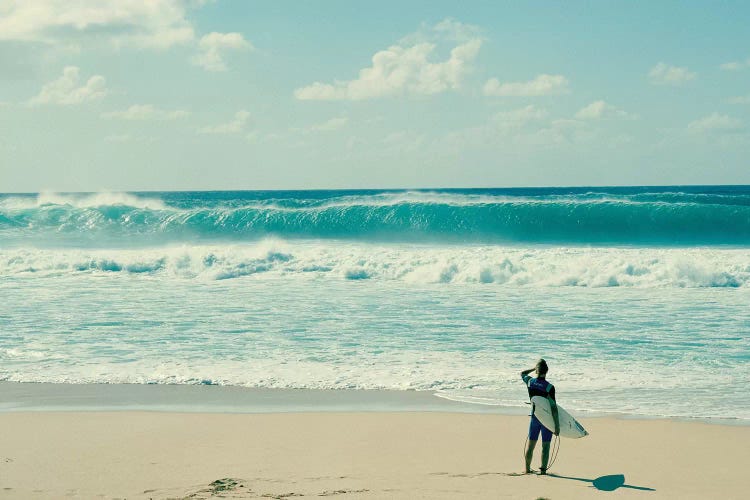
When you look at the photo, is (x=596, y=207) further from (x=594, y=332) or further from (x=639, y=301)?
(x=594, y=332)

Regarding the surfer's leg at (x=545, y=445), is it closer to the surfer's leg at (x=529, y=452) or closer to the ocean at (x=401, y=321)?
the surfer's leg at (x=529, y=452)

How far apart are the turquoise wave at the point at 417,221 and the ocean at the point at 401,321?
161 centimetres

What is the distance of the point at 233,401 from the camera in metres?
7.63

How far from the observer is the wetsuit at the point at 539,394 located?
18.2ft

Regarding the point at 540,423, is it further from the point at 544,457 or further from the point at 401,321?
the point at 401,321

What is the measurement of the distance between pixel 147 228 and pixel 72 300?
1955 centimetres

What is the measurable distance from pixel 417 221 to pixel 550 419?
87.9ft

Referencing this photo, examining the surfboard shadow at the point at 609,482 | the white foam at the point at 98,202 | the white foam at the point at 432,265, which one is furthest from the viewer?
the white foam at the point at 98,202

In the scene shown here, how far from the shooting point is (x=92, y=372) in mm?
8727

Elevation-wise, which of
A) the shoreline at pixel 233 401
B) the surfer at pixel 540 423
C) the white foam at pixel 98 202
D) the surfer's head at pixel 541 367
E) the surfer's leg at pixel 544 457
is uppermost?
the white foam at pixel 98 202

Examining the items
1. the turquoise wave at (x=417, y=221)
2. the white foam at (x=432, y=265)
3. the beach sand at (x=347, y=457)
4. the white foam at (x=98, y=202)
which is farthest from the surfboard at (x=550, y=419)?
the white foam at (x=98, y=202)

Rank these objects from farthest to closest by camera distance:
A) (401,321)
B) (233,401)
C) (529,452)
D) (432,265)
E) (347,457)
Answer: (432,265) → (401,321) → (233,401) → (347,457) → (529,452)

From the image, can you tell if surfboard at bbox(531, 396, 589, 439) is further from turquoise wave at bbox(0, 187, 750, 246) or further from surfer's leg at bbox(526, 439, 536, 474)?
turquoise wave at bbox(0, 187, 750, 246)

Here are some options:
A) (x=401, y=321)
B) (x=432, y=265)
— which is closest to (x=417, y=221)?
(x=432, y=265)
